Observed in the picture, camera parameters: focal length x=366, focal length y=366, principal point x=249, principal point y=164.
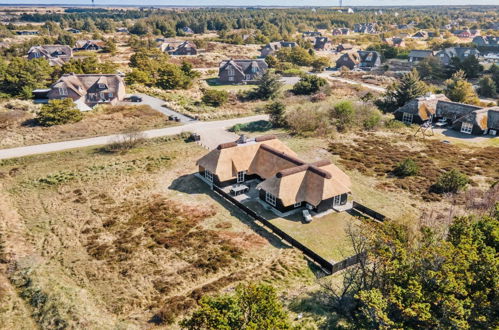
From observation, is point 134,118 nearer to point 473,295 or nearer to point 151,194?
point 151,194

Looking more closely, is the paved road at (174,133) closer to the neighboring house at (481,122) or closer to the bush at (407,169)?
the bush at (407,169)

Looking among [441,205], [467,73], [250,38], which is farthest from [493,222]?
[250,38]

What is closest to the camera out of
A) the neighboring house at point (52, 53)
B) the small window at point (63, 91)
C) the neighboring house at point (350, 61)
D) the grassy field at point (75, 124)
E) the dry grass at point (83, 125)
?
the dry grass at point (83, 125)

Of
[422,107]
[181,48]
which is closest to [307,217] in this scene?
[422,107]

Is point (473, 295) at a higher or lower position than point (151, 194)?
higher

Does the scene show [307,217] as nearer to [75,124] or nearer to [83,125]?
[83,125]

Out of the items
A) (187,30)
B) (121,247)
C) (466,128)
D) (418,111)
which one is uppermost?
(187,30)

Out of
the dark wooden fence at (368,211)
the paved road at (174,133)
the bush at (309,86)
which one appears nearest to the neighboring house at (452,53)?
the bush at (309,86)
